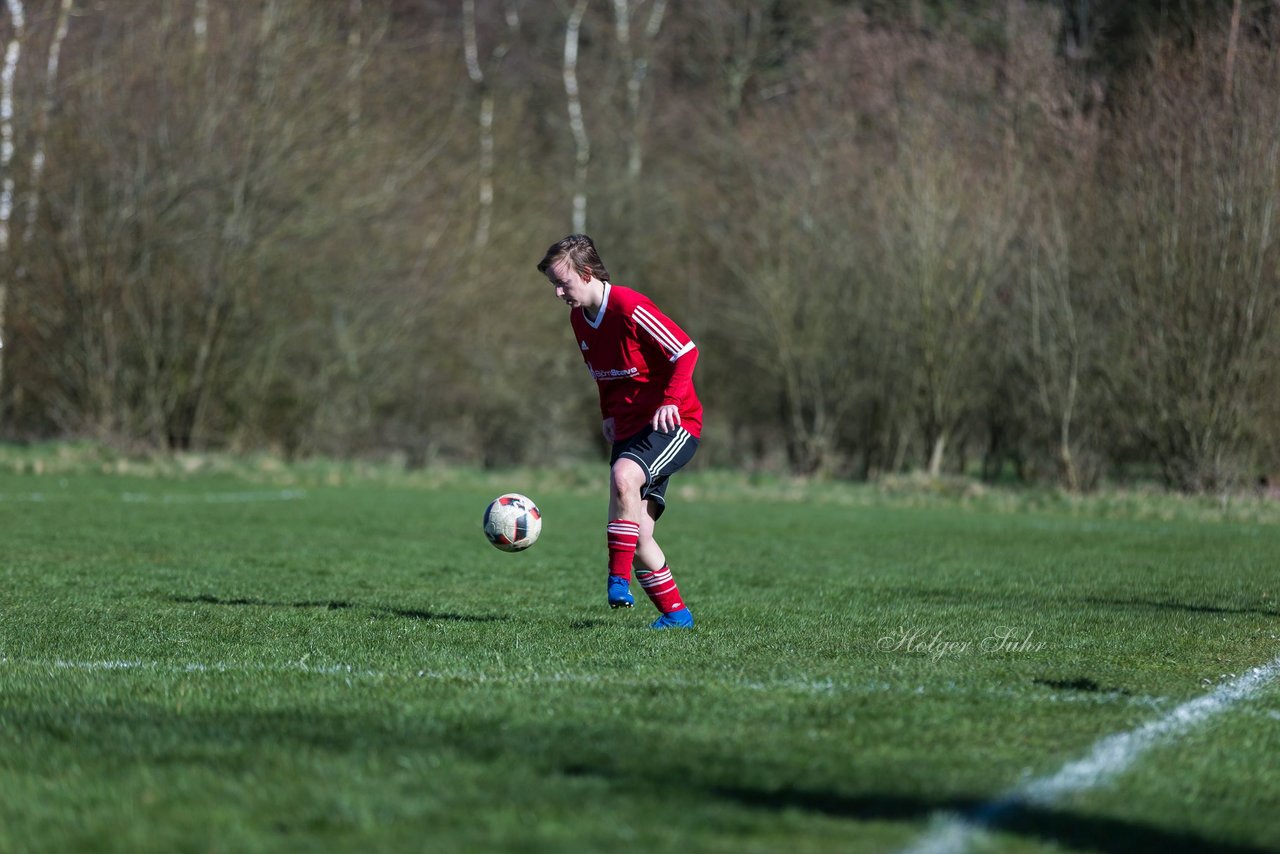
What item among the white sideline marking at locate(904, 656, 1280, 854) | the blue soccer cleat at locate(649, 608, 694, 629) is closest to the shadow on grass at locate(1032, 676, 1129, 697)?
the white sideline marking at locate(904, 656, 1280, 854)

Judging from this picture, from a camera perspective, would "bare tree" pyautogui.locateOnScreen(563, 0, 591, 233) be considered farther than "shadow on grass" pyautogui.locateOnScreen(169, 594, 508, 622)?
Yes

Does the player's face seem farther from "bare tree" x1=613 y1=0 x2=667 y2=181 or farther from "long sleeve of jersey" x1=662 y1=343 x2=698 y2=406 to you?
"bare tree" x1=613 y1=0 x2=667 y2=181

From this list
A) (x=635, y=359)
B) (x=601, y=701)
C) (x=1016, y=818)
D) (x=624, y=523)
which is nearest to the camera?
(x=1016, y=818)

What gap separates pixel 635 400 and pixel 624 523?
24.1 inches

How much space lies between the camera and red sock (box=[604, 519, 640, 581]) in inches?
270

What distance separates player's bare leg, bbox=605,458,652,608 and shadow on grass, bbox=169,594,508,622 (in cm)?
75

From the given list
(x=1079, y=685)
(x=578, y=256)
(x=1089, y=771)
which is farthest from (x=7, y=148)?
(x=1089, y=771)

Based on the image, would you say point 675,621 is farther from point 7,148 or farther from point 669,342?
point 7,148

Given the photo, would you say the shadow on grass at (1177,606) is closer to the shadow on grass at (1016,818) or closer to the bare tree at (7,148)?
the shadow on grass at (1016,818)

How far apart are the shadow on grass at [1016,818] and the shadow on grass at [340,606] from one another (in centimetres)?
387

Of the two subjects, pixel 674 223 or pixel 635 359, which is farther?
pixel 674 223

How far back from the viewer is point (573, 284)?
22.5 ft

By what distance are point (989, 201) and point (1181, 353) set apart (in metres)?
4.41

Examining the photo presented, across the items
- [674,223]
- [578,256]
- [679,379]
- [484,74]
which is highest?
[484,74]
